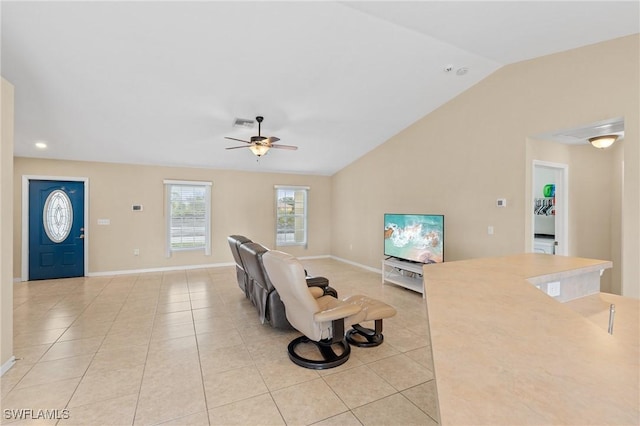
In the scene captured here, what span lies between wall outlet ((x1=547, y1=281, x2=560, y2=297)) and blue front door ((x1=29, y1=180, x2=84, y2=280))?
24.7 ft

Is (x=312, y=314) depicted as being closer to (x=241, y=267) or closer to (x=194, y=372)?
(x=194, y=372)

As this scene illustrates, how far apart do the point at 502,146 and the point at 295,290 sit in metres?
3.52

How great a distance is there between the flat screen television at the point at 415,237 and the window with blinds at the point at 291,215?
10.2ft

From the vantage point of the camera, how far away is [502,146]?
4027 mm

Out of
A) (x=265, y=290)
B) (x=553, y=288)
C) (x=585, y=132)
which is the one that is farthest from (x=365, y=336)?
(x=585, y=132)

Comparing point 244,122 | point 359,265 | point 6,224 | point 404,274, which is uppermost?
point 244,122

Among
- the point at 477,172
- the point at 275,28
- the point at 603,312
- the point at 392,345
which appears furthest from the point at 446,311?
the point at 477,172

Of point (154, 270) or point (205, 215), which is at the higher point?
point (205, 215)

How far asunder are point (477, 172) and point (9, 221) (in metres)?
5.46

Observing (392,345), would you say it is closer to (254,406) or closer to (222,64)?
(254,406)

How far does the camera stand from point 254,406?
210 cm

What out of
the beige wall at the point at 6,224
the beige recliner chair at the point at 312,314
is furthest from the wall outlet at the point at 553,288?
the beige wall at the point at 6,224

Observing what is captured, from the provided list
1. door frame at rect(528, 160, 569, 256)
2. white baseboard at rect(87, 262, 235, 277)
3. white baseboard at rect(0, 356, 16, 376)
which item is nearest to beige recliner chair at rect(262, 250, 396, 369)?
white baseboard at rect(0, 356, 16, 376)

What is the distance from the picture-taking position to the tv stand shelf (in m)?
4.82
